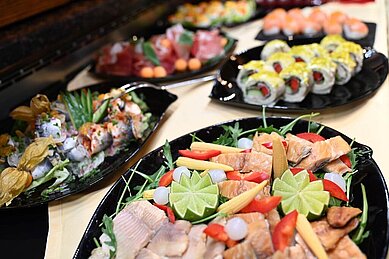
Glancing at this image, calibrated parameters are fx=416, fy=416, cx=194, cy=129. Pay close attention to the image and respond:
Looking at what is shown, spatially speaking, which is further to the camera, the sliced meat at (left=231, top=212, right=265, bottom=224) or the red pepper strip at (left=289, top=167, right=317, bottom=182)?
the red pepper strip at (left=289, top=167, right=317, bottom=182)

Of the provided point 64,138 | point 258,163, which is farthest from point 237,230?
point 64,138

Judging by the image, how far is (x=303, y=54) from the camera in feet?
7.39

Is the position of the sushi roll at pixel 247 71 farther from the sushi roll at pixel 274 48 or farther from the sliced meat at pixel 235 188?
the sliced meat at pixel 235 188

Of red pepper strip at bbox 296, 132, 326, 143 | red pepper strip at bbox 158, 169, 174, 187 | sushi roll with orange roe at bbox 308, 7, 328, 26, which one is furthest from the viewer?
sushi roll with orange roe at bbox 308, 7, 328, 26

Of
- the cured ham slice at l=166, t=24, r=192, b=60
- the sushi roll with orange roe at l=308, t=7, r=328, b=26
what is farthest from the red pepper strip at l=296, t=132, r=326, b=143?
the sushi roll with orange roe at l=308, t=7, r=328, b=26

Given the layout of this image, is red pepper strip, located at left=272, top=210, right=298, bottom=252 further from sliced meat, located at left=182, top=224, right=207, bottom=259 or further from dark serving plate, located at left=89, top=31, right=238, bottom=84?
dark serving plate, located at left=89, top=31, right=238, bottom=84

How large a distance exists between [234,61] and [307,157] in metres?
1.15

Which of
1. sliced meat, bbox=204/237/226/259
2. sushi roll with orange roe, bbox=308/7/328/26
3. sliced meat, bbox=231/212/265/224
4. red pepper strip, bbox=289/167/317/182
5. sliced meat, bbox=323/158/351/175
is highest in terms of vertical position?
sliced meat, bbox=231/212/265/224

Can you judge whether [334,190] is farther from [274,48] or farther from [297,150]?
[274,48]

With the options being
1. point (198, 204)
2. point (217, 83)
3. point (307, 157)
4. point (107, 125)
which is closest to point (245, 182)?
point (198, 204)

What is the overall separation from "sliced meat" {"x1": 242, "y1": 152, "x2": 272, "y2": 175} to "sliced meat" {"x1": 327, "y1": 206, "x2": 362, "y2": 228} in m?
0.25

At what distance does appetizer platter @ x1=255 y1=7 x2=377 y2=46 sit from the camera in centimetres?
272

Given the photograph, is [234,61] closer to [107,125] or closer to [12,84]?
[107,125]

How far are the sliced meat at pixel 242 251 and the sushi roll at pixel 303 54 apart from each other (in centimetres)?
143
